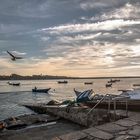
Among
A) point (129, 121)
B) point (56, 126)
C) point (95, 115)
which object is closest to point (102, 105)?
point (95, 115)

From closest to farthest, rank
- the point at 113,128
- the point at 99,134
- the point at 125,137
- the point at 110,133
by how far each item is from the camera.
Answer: the point at 125,137
the point at 99,134
the point at 110,133
the point at 113,128

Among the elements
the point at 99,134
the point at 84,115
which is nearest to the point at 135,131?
the point at 99,134

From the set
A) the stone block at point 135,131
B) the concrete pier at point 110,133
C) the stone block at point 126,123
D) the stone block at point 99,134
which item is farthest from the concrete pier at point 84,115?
the stone block at point 99,134

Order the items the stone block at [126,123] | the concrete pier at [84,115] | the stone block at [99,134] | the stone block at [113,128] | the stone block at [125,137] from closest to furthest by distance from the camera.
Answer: the stone block at [125,137] → the stone block at [99,134] → the stone block at [113,128] → the stone block at [126,123] → the concrete pier at [84,115]

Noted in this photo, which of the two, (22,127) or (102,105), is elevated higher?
(102,105)

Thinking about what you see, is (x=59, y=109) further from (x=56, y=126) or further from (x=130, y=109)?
(x=130, y=109)

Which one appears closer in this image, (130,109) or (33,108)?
(130,109)

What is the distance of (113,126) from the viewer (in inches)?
349

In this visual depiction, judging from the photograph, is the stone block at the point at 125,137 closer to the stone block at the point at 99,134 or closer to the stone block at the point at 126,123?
the stone block at the point at 99,134

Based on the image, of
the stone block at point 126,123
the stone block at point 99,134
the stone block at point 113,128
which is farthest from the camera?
the stone block at point 126,123

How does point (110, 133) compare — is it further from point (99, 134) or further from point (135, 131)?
point (135, 131)

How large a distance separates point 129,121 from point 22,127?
11114 mm

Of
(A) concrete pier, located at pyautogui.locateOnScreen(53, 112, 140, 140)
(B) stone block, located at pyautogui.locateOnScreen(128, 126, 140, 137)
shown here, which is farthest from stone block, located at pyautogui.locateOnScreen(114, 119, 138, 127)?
(B) stone block, located at pyautogui.locateOnScreen(128, 126, 140, 137)

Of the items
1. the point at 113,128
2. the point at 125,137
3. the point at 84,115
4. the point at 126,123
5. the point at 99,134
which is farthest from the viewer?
the point at 84,115
